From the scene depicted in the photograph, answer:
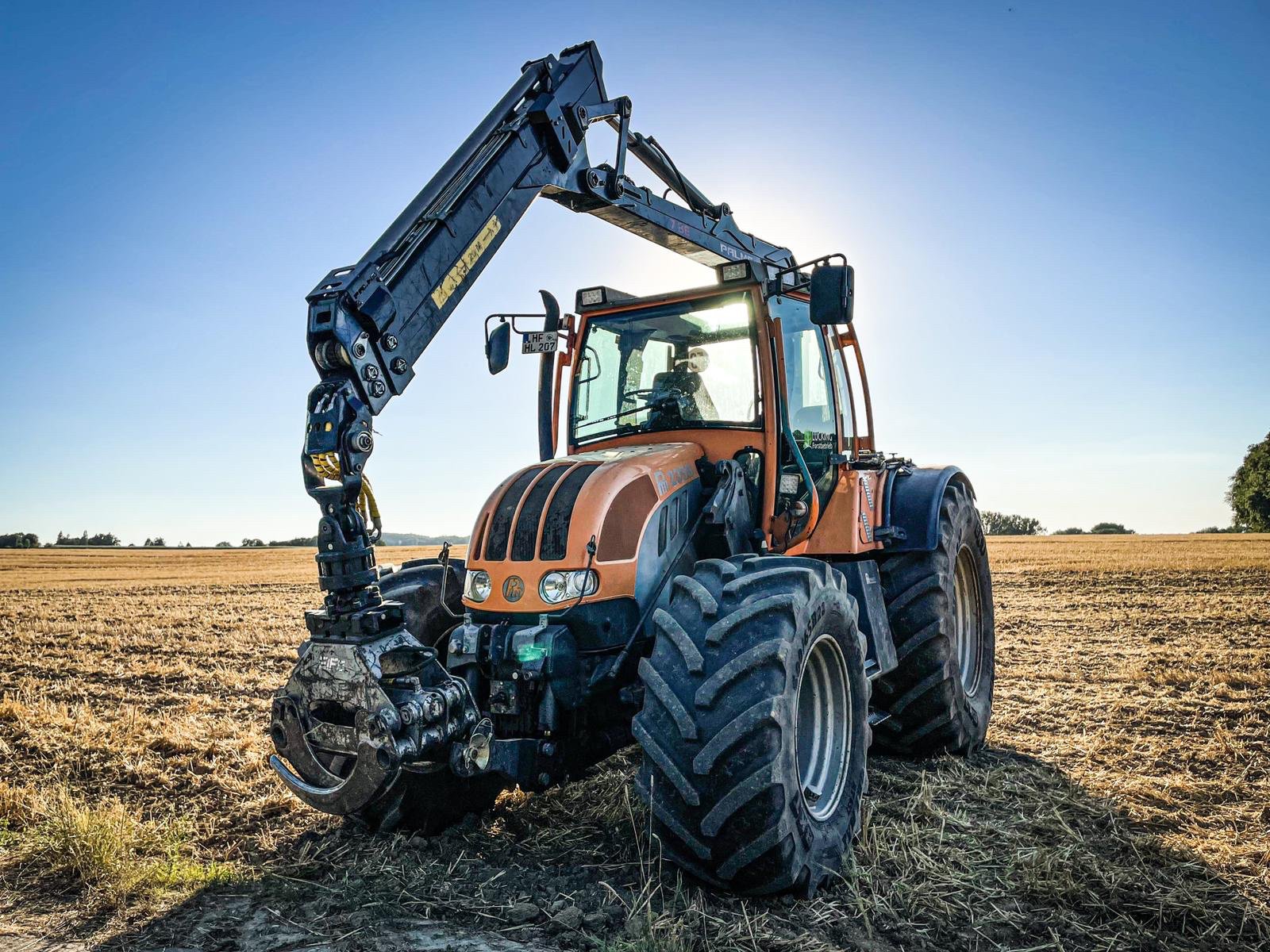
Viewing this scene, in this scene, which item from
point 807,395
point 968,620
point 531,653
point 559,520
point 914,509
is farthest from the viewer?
point 968,620

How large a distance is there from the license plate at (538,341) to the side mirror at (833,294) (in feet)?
5.29

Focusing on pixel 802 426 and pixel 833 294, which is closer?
pixel 833 294

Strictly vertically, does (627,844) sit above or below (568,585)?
below

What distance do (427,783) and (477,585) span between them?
106 centimetres

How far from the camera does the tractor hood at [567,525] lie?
177 inches

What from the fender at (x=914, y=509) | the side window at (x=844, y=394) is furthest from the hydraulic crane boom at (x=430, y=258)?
the fender at (x=914, y=509)

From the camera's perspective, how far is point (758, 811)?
363 centimetres

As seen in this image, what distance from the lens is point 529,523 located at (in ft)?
15.2

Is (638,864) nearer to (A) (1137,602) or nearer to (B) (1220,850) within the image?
(B) (1220,850)

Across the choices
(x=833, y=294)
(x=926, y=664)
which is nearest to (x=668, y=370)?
(x=833, y=294)

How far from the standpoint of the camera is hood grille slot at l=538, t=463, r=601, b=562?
4.51 m

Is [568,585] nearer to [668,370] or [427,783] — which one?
[427,783]

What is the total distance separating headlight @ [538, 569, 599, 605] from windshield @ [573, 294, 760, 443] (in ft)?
4.37

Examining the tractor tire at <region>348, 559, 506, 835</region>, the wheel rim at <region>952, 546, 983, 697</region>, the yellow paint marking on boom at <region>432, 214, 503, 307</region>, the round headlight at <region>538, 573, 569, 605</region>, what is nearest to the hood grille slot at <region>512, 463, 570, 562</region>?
the round headlight at <region>538, 573, 569, 605</region>
